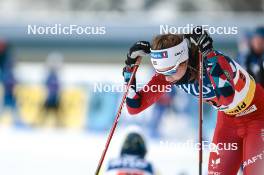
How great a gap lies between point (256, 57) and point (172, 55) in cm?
64

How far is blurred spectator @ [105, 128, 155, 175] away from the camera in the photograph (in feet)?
7.02

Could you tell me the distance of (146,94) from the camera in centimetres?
212

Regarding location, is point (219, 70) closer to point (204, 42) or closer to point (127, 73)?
point (204, 42)

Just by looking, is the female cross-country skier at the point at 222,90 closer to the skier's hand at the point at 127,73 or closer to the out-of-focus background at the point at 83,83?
the skier's hand at the point at 127,73

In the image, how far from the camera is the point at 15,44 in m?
3.37

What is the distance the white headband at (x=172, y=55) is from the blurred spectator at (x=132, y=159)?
299 millimetres

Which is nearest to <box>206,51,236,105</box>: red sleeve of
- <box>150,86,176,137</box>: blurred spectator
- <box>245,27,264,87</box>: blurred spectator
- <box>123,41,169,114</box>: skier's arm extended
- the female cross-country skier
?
the female cross-country skier

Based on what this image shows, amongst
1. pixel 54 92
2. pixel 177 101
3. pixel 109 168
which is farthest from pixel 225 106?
pixel 54 92

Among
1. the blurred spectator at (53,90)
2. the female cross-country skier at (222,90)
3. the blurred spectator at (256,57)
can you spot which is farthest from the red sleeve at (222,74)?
the blurred spectator at (53,90)

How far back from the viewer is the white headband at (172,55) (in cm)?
197

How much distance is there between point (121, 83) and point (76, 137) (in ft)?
4.40

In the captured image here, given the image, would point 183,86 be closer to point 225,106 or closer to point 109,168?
point 225,106

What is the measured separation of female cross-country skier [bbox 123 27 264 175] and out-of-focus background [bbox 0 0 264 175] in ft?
1.04

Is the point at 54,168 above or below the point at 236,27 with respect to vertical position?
below
